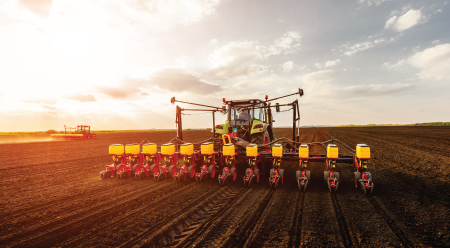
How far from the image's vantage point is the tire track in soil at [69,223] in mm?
3500

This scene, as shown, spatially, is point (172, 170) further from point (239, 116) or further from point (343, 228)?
point (343, 228)

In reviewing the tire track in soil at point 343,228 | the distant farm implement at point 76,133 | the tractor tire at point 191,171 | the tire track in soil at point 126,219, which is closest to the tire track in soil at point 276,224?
the tire track in soil at point 343,228

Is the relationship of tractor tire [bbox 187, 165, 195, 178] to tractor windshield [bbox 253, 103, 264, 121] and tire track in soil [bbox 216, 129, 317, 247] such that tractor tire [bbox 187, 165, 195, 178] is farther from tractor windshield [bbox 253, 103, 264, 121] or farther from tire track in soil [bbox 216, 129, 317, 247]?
tractor windshield [bbox 253, 103, 264, 121]

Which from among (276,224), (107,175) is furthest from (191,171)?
(276,224)

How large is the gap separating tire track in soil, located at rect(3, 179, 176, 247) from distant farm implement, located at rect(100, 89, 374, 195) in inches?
83.0

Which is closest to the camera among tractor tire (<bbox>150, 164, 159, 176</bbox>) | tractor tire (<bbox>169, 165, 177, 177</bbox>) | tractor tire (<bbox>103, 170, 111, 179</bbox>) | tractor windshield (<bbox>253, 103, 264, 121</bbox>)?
tractor tire (<bbox>169, 165, 177, 177</bbox>)

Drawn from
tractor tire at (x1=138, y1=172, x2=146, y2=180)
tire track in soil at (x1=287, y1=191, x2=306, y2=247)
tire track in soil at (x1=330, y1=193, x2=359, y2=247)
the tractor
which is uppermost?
the tractor

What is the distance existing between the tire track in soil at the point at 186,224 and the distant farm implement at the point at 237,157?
58.3 inches

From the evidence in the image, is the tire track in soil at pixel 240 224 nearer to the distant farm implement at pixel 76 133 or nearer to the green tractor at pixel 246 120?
the green tractor at pixel 246 120

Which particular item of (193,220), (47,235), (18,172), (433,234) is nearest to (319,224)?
(433,234)

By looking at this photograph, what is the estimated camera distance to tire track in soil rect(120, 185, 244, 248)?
3323mm

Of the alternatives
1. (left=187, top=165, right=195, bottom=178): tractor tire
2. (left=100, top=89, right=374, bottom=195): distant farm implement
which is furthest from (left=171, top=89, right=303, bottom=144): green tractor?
(left=187, top=165, right=195, bottom=178): tractor tire

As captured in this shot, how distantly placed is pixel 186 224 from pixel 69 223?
8.05 ft

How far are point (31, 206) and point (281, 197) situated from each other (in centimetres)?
653
